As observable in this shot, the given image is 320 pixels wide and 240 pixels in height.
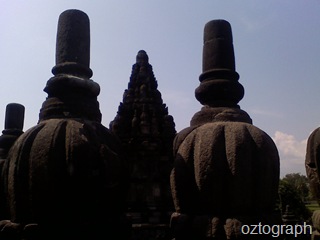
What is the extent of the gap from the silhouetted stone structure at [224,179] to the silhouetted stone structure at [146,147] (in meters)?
9.07

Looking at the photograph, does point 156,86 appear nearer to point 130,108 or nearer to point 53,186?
point 130,108

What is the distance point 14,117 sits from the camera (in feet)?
17.8

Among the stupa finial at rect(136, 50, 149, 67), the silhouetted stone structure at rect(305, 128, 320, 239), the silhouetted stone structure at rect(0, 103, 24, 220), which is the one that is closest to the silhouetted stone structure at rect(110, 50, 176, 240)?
the stupa finial at rect(136, 50, 149, 67)

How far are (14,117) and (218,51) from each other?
3473 mm

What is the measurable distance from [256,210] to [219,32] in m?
1.84

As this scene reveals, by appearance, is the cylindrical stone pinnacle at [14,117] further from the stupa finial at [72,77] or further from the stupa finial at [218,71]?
the stupa finial at [218,71]

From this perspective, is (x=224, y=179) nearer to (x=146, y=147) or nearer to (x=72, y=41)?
(x=72, y=41)

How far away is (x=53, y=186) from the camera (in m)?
2.66

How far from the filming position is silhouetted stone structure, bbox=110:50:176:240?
12557 millimetres

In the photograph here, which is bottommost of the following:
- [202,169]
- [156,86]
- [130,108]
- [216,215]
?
[216,215]

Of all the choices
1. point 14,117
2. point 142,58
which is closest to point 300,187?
point 142,58

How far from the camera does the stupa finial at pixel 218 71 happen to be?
11.2ft

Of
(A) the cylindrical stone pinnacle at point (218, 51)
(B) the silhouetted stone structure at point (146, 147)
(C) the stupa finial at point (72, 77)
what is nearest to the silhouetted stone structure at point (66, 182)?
(C) the stupa finial at point (72, 77)

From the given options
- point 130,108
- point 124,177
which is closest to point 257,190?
point 124,177
